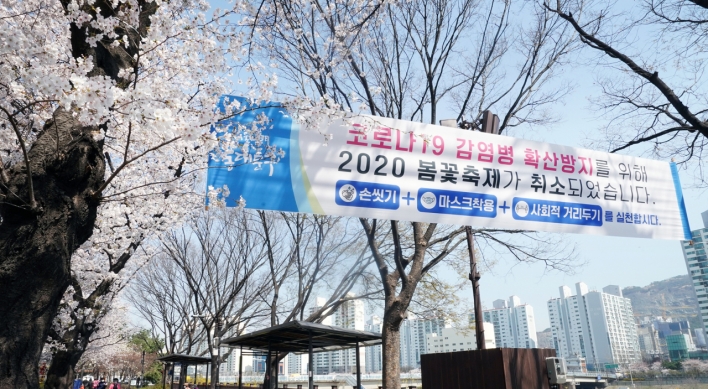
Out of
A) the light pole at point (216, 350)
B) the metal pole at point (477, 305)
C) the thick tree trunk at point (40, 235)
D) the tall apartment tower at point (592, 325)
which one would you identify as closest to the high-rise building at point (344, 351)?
the light pole at point (216, 350)

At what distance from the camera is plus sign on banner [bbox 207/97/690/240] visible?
5.62 m

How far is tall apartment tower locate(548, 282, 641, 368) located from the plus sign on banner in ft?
489

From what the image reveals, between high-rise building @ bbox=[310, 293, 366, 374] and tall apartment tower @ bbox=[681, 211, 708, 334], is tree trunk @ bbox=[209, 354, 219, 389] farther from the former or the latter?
tall apartment tower @ bbox=[681, 211, 708, 334]

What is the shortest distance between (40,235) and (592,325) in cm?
16814

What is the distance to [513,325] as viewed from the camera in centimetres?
15638

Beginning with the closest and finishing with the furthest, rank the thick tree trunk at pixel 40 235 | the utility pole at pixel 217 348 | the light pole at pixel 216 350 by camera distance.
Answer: the thick tree trunk at pixel 40 235 → the light pole at pixel 216 350 → the utility pole at pixel 217 348

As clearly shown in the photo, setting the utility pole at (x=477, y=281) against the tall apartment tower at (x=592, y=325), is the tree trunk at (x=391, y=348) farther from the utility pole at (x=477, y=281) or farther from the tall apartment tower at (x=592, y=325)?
the tall apartment tower at (x=592, y=325)

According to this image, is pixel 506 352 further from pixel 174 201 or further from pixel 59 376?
pixel 59 376

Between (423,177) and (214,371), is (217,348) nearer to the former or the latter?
(214,371)

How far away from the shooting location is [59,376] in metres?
11.2

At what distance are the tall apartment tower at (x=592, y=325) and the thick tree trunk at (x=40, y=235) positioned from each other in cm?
15396

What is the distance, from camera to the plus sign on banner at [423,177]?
5625 mm

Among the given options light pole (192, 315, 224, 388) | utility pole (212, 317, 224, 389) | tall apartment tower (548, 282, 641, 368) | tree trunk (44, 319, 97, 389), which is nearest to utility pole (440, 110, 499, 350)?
tree trunk (44, 319, 97, 389)

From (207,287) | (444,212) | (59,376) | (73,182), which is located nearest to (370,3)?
(444,212)
